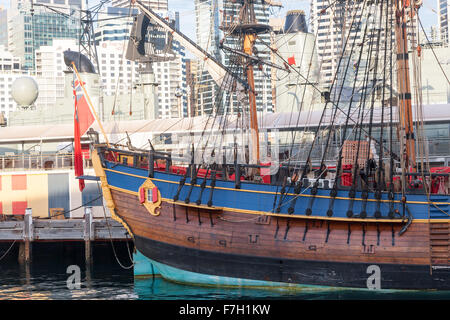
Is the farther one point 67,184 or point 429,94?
point 429,94

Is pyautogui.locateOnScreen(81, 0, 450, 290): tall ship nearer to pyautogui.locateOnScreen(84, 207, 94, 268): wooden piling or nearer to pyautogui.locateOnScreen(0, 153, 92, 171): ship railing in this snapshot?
pyautogui.locateOnScreen(84, 207, 94, 268): wooden piling

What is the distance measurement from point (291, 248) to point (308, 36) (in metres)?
30.4

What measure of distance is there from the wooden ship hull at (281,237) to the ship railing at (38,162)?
13.8 metres

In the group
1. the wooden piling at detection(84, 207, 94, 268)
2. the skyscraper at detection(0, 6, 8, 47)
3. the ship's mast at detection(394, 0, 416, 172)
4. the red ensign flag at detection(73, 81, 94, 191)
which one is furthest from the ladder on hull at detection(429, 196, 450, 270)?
the skyscraper at detection(0, 6, 8, 47)

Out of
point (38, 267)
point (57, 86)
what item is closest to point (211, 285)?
point (38, 267)

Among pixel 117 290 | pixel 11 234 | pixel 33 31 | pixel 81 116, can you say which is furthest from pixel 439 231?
pixel 33 31

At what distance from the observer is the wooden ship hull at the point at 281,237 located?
21922 mm

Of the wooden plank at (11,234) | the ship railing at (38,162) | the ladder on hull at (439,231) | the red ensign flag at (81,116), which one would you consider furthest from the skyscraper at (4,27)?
the ladder on hull at (439,231)

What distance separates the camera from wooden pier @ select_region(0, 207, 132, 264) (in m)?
29.6

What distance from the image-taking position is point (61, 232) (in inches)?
1185

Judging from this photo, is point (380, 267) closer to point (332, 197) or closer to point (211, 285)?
point (332, 197)

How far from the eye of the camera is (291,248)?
2259cm

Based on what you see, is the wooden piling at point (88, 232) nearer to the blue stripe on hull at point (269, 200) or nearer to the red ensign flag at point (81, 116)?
the red ensign flag at point (81, 116)

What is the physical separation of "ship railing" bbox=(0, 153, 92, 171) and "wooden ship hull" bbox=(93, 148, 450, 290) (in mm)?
13797
